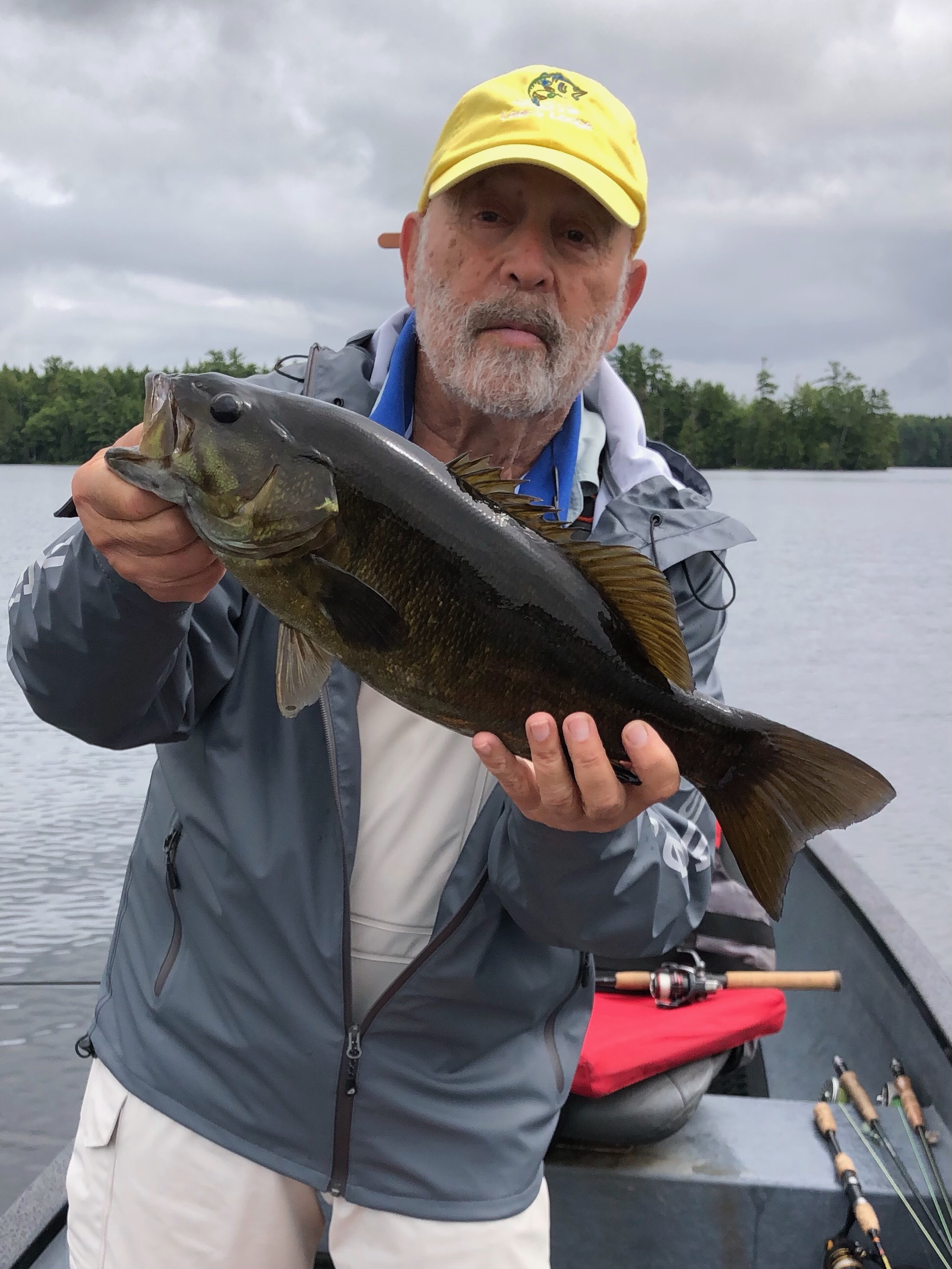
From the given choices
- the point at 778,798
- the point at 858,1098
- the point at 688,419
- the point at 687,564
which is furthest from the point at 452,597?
the point at 688,419

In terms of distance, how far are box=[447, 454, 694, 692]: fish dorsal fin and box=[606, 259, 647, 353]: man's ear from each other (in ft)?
4.48

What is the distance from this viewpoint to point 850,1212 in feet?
11.4

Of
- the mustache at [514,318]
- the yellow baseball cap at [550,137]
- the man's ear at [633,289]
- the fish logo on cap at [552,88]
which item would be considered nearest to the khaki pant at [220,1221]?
the mustache at [514,318]

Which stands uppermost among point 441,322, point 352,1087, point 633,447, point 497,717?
point 441,322

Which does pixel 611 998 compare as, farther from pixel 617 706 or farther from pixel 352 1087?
pixel 617 706

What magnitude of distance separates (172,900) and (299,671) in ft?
3.22

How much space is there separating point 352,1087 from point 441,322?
6.73ft

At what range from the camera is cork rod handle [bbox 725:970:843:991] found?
434 centimetres

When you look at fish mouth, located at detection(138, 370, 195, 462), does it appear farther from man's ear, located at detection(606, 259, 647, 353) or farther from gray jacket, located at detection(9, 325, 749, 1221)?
man's ear, located at detection(606, 259, 647, 353)

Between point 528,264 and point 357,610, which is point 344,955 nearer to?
point 357,610

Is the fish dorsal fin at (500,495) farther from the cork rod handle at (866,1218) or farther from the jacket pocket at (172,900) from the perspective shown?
the cork rod handle at (866,1218)

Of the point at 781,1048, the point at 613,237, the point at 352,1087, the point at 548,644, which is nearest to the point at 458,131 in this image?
the point at 613,237

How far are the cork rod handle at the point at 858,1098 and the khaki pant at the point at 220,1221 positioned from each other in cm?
160

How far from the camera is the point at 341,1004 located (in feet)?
8.50
